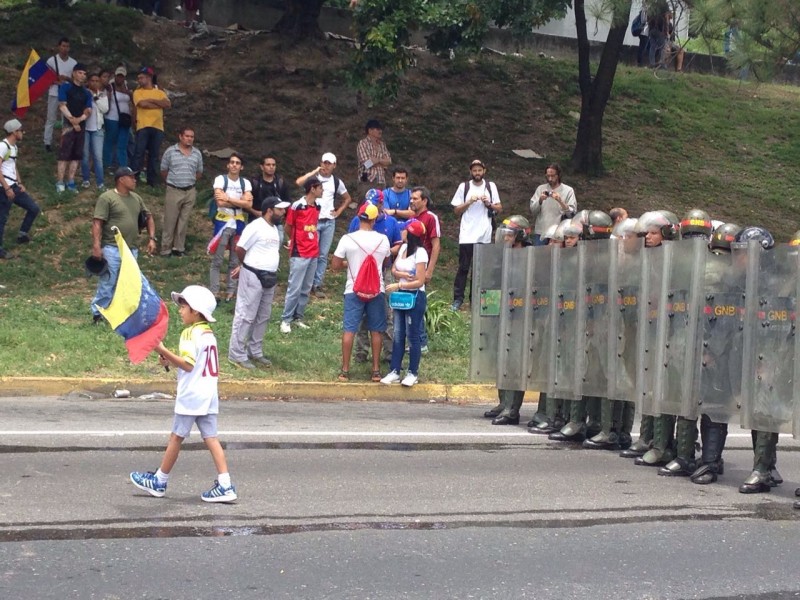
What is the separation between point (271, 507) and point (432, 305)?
839cm

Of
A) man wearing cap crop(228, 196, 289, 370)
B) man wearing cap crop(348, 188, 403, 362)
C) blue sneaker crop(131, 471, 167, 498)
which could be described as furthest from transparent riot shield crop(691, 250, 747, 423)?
man wearing cap crop(228, 196, 289, 370)

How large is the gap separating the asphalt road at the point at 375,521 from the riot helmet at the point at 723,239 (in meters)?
1.77

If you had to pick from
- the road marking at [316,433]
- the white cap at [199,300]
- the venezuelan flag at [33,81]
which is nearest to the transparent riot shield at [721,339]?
the road marking at [316,433]

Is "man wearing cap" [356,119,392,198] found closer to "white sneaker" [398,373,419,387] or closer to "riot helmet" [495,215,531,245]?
"white sneaker" [398,373,419,387]

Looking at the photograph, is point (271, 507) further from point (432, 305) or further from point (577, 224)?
point (432, 305)

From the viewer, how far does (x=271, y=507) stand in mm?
7910

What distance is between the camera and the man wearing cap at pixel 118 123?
65.5ft

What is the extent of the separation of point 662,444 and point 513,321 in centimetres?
232

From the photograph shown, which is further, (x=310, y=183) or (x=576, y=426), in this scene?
(x=310, y=183)

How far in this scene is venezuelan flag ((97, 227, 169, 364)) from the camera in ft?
24.9

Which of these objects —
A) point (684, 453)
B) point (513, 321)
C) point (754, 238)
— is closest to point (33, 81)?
point (513, 321)

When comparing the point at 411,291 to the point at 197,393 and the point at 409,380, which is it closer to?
the point at 409,380

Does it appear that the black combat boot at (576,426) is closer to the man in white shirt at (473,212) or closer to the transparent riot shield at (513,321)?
the transparent riot shield at (513,321)

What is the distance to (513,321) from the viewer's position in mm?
11727
